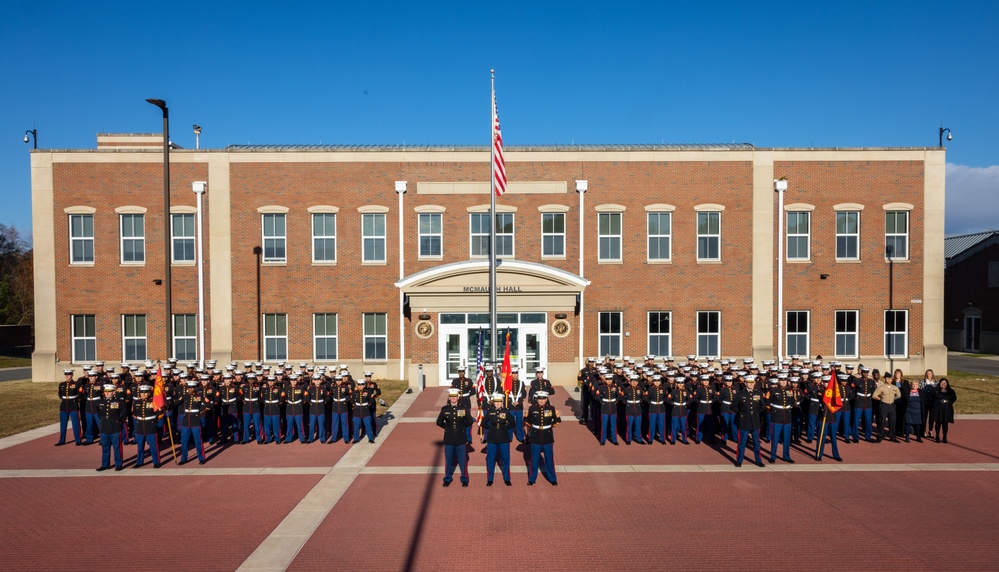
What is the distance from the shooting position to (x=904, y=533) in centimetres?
895

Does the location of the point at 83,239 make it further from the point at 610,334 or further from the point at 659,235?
the point at 659,235

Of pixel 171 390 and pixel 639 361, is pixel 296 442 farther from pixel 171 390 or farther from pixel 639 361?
pixel 639 361

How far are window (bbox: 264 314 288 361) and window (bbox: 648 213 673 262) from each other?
16161 millimetres

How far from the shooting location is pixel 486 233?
2572cm

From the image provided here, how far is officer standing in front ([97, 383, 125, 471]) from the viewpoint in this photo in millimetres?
12273

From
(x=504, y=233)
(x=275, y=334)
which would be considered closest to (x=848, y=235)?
(x=504, y=233)

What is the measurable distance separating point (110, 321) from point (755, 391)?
1006 inches

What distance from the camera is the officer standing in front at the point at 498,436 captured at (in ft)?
36.7

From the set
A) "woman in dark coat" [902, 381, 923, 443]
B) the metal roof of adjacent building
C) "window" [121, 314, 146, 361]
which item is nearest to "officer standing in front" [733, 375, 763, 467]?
"woman in dark coat" [902, 381, 923, 443]

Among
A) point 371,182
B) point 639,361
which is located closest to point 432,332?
point 371,182

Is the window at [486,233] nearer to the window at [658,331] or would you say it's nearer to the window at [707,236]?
the window at [658,331]

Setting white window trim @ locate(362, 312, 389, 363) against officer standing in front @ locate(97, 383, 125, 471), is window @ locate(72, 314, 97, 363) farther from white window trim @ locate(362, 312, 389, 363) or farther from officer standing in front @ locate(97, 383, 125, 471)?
officer standing in front @ locate(97, 383, 125, 471)

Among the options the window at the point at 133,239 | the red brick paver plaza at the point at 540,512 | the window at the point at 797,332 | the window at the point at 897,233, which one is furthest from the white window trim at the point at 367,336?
the window at the point at 897,233

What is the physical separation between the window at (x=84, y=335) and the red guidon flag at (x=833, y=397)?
27642mm
